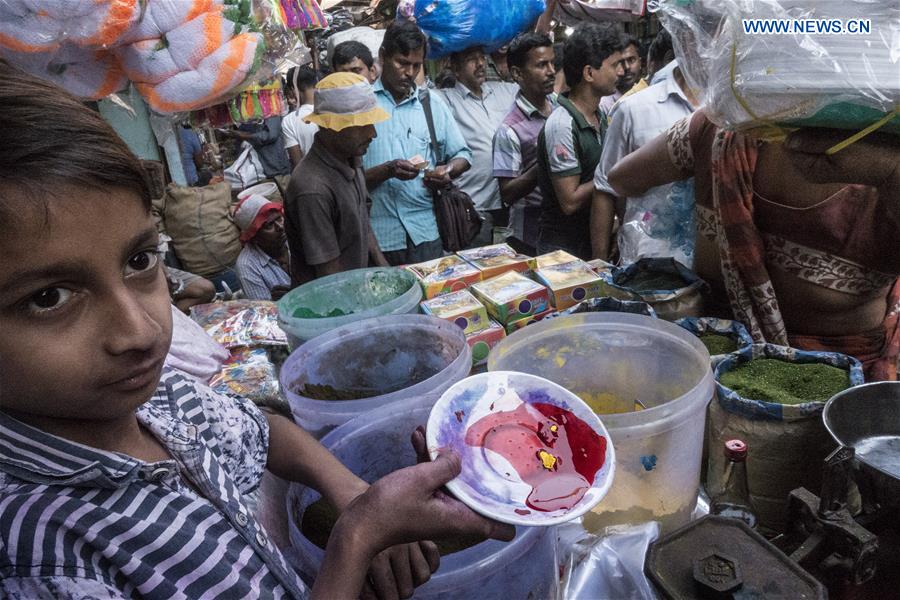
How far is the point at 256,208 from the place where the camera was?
3.26 meters

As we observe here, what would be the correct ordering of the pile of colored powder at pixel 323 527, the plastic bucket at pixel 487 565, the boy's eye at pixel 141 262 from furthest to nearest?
the pile of colored powder at pixel 323 527 → the plastic bucket at pixel 487 565 → the boy's eye at pixel 141 262

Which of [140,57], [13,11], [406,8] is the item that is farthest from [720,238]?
[406,8]

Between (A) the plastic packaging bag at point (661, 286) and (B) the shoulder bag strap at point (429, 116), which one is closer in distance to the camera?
(A) the plastic packaging bag at point (661, 286)

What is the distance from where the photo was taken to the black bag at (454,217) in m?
3.19

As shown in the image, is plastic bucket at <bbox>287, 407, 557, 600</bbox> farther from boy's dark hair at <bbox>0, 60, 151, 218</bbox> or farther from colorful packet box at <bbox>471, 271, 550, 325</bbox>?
colorful packet box at <bbox>471, 271, 550, 325</bbox>

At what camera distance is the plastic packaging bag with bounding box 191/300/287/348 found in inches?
77.6

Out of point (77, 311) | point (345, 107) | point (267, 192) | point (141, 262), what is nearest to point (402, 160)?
point (345, 107)

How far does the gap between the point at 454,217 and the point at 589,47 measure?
112 cm

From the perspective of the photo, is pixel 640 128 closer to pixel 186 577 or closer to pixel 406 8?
pixel 406 8

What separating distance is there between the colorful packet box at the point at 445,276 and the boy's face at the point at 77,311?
1132 mm

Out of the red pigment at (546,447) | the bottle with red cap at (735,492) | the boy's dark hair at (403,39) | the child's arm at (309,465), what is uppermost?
the boy's dark hair at (403,39)

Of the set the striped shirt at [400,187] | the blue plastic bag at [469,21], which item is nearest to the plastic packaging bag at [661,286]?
the striped shirt at [400,187]

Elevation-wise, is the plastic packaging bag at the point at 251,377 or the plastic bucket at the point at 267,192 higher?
the plastic packaging bag at the point at 251,377

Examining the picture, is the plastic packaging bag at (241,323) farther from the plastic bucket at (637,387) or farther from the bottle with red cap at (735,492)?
the bottle with red cap at (735,492)
